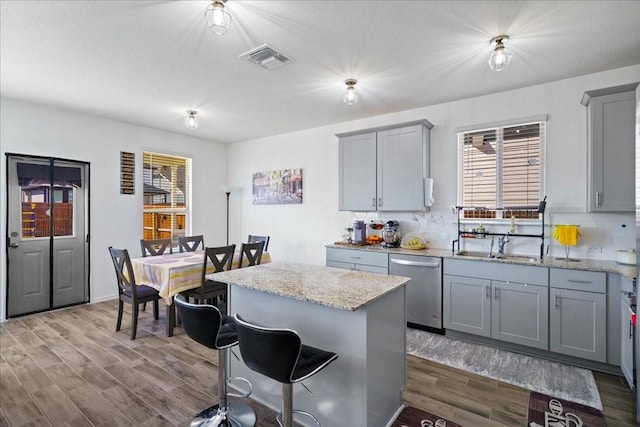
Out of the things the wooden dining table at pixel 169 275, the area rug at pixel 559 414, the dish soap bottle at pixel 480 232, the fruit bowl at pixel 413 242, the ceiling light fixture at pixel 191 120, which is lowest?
the area rug at pixel 559 414

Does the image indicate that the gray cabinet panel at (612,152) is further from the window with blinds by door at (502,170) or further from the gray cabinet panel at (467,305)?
the gray cabinet panel at (467,305)

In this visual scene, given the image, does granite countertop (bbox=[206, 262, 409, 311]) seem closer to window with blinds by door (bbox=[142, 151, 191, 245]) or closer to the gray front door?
the gray front door

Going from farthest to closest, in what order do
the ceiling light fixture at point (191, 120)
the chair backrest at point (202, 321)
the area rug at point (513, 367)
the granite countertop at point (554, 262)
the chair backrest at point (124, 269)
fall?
1. the ceiling light fixture at point (191, 120)
2. the chair backrest at point (124, 269)
3. the granite countertop at point (554, 262)
4. the area rug at point (513, 367)
5. the chair backrest at point (202, 321)

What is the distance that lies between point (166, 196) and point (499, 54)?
533 centimetres

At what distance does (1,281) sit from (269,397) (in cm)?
402

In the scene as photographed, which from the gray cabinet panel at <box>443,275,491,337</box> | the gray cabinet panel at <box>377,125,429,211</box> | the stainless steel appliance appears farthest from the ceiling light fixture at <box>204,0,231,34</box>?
the gray cabinet panel at <box>443,275,491,337</box>

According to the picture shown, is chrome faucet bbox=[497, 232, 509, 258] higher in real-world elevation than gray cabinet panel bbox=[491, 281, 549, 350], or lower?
higher

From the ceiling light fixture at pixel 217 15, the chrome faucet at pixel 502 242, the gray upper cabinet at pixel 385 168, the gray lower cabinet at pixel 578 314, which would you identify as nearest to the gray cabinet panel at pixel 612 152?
the gray lower cabinet at pixel 578 314

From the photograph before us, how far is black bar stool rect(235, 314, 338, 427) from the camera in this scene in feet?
4.73

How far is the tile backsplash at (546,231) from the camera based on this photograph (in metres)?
3.06

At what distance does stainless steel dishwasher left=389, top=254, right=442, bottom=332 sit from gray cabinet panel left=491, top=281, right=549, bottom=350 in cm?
55

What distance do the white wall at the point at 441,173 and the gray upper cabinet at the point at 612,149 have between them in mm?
321

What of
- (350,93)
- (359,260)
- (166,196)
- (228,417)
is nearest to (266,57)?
(350,93)

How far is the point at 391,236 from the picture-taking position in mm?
4168
